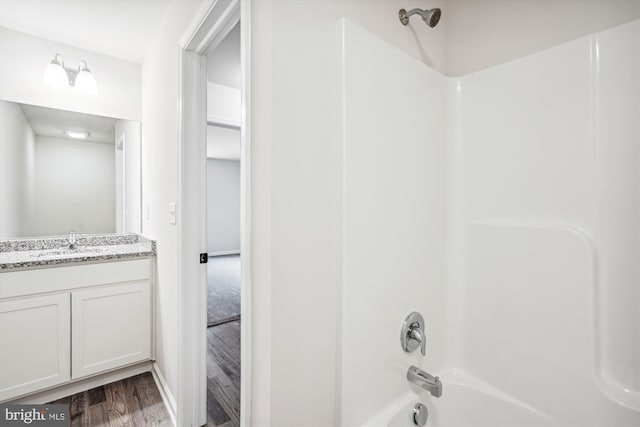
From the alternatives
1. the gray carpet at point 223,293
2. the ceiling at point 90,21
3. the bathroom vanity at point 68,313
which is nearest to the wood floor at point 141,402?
the bathroom vanity at point 68,313

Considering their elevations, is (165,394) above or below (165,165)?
below

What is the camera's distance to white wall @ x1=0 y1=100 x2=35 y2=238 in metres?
1.95

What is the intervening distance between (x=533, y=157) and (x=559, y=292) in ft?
1.82

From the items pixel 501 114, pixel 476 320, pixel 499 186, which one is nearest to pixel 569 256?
pixel 499 186

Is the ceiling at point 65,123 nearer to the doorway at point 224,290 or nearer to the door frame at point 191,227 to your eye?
the doorway at point 224,290

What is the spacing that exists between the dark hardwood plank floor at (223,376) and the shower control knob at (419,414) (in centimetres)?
101

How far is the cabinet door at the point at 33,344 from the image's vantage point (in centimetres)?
161

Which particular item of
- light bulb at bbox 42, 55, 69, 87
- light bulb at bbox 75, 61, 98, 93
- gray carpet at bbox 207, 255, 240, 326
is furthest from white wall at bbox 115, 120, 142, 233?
gray carpet at bbox 207, 255, 240, 326

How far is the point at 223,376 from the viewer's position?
209 cm

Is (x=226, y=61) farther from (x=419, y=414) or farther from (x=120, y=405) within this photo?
(x=419, y=414)

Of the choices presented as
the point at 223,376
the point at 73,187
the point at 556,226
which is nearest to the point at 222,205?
the point at 73,187

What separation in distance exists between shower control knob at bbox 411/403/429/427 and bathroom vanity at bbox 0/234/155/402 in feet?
5.97

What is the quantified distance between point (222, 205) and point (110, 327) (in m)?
5.73

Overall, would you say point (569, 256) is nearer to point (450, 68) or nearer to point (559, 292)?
point (559, 292)
